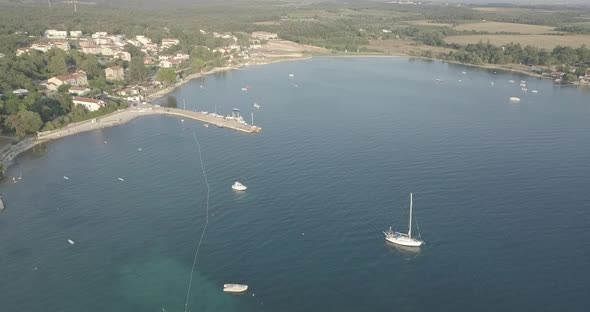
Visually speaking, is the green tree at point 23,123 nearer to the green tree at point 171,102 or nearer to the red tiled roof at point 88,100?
the red tiled roof at point 88,100

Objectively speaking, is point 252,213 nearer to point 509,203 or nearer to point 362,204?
point 362,204

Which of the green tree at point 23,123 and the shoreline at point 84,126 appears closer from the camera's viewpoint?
the shoreline at point 84,126

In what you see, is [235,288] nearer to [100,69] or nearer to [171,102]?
[171,102]

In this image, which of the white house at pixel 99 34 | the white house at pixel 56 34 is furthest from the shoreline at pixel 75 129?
the white house at pixel 56 34

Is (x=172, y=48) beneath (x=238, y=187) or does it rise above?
above

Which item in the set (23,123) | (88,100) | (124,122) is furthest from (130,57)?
(23,123)

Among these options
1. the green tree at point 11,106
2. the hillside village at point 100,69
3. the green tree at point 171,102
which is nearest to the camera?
the green tree at point 11,106
